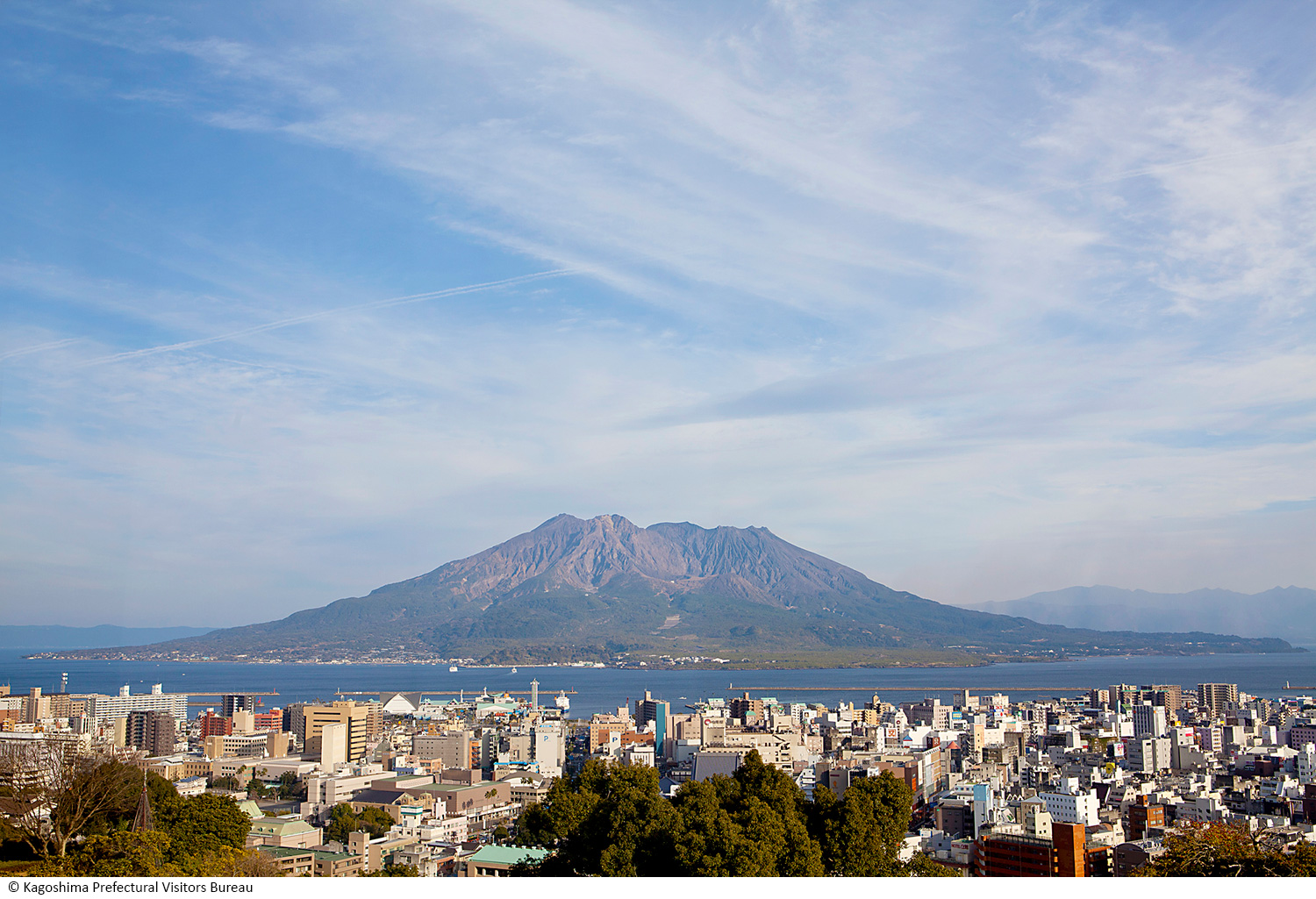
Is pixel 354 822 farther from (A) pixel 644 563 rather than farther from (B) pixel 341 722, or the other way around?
(A) pixel 644 563

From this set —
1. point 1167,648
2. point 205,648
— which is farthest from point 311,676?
point 1167,648

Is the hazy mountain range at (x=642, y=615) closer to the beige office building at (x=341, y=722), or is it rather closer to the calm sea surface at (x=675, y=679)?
the calm sea surface at (x=675, y=679)

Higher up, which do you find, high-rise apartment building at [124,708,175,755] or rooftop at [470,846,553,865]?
rooftop at [470,846,553,865]

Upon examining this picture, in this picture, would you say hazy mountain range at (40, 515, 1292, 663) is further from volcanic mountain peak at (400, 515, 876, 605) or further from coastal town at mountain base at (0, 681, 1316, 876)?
coastal town at mountain base at (0, 681, 1316, 876)

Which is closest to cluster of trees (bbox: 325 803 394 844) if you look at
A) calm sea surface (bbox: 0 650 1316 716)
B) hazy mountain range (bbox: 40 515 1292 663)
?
calm sea surface (bbox: 0 650 1316 716)

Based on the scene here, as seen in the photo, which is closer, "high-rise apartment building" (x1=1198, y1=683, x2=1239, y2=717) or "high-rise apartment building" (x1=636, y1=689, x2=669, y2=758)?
"high-rise apartment building" (x1=636, y1=689, x2=669, y2=758)

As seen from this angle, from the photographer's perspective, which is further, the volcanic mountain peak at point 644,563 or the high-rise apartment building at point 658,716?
the volcanic mountain peak at point 644,563

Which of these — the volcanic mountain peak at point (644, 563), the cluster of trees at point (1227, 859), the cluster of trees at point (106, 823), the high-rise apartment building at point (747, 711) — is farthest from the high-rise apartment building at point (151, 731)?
the volcanic mountain peak at point (644, 563)
